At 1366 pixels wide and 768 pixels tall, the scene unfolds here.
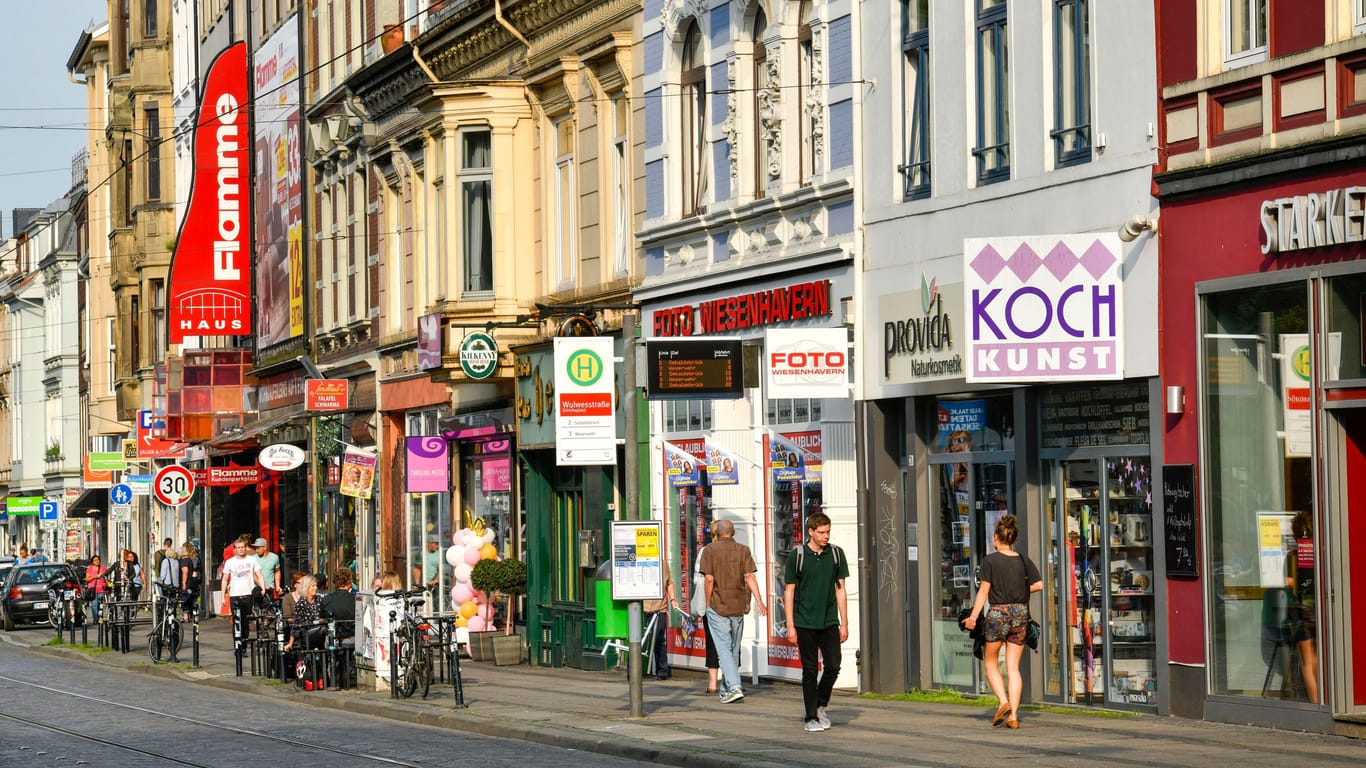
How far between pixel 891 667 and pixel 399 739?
17.7 feet

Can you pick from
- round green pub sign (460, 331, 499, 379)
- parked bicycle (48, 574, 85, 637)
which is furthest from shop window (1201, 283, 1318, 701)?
parked bicycle (48, 574, 85, 637)

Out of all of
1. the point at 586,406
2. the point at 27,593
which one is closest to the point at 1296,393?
the point at 586,406

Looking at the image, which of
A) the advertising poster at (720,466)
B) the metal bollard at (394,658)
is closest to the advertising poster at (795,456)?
the advertising poster at (720,466)

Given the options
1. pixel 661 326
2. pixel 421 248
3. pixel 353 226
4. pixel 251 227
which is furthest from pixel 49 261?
pixel 661 326

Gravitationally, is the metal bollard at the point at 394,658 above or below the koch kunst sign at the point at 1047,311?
below

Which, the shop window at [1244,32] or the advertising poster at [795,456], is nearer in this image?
the shop window at [1244,32]

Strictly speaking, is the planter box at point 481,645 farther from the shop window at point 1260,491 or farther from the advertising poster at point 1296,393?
the advertising poster at point 1296,393

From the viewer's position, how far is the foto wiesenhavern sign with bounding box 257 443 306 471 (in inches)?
1652

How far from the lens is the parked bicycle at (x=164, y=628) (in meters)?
33.4

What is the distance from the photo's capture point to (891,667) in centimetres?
2242

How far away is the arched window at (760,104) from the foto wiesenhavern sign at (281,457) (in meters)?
18.9

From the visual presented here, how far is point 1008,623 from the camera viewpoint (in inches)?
691

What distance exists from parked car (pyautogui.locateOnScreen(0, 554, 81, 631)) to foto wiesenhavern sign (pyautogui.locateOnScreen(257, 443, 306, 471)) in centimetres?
980

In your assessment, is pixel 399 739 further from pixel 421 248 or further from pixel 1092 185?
pixel 421 248
